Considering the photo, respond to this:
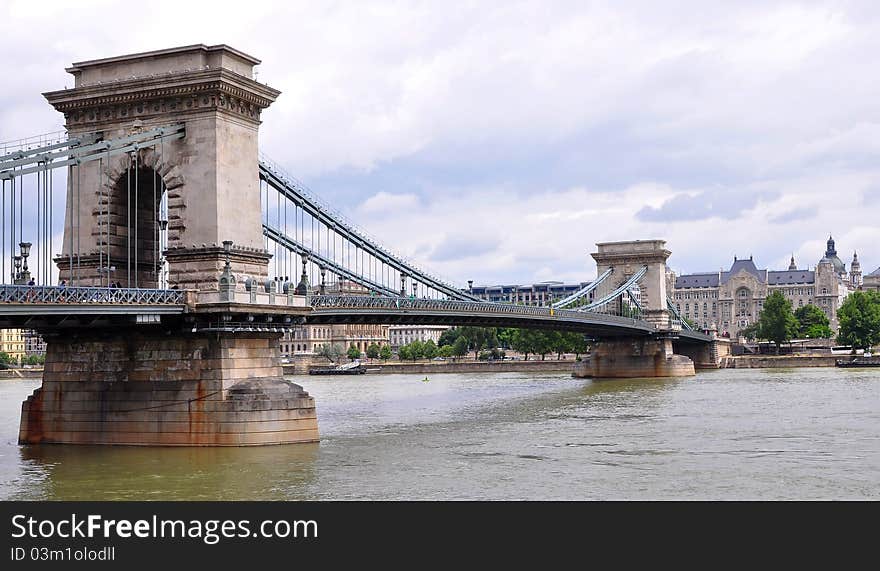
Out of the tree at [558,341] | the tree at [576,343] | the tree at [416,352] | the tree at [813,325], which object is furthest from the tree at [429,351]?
the tree at [813,325]

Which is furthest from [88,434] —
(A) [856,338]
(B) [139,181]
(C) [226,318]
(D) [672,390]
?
(A) [856,338]

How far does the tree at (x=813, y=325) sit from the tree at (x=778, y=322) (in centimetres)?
1178

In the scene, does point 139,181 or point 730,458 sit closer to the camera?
point 730,458

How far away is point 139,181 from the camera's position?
34.9 metres

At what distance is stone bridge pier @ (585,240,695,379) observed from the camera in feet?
295

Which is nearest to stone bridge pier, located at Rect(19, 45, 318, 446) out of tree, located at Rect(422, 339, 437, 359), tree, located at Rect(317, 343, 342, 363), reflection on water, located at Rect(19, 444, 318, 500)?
reflection on water, located at Rect(19, 444, 318, 500)

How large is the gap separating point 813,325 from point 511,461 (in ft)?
396

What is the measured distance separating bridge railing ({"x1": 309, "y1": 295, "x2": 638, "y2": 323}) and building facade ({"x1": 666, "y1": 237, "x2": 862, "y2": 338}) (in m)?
126

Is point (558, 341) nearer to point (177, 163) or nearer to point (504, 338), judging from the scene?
point (504, 338)

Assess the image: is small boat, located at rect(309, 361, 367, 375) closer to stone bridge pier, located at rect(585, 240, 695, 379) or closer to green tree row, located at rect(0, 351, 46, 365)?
stone bridge pier, located at rect(585, 240, 695, 379)

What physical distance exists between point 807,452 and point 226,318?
15953 mm

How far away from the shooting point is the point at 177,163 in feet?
108
